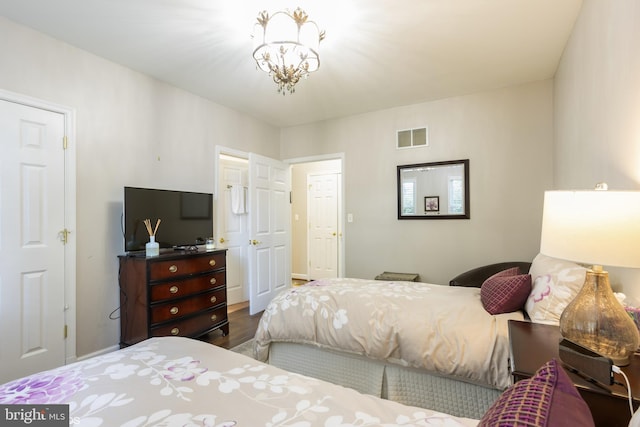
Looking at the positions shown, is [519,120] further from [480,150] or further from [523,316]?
[523,316]

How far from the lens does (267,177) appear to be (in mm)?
4332

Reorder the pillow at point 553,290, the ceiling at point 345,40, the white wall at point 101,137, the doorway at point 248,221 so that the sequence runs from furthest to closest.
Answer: the doorway at point 248,221 < the white wall at point 101,137 < the ceiling at point 345,40 < the pillow at point 553,290

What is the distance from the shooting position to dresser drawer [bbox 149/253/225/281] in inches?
104

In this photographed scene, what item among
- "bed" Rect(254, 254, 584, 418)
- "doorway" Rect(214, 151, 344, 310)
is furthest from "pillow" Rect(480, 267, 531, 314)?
"doorway" Rect(214, 151, 344, 310)

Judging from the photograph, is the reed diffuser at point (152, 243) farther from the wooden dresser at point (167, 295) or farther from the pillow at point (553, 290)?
the pillow at point (553, 290)

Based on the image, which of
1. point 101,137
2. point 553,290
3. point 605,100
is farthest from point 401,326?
point 101,137

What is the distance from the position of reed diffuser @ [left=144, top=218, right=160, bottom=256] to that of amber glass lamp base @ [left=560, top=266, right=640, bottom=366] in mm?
2914

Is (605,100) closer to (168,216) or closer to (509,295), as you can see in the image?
(509,295)

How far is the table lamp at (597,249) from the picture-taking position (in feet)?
3.17

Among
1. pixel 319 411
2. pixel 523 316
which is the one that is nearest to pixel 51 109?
pixel 319 411

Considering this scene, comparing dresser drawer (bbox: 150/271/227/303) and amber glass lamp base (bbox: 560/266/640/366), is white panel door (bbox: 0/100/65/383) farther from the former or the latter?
amber glass lamp base (bbox: 560/266/640/366)

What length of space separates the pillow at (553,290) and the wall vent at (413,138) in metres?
2.45

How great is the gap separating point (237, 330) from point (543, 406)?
332cm

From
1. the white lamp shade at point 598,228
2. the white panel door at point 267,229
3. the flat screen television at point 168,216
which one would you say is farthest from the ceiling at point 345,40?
the white lamp shade at point 598,228
